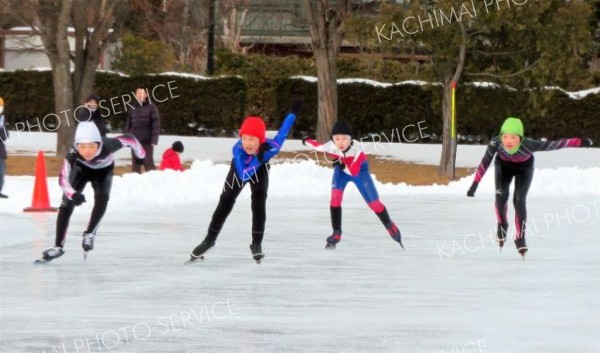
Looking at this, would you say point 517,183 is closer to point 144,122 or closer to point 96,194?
point 96,194

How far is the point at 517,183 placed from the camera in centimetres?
1334

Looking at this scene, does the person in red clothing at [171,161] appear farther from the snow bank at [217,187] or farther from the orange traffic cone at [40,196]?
the orange traffic cone at [40,196]

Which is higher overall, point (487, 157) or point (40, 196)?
point (487, 157)

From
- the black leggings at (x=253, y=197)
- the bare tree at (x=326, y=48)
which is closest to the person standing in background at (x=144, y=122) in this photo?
the black leggings at (x=253, y=197)

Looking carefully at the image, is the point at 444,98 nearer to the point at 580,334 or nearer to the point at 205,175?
the point at 205,175

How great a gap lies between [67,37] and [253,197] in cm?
1594

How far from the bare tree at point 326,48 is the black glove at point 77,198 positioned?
787 inches

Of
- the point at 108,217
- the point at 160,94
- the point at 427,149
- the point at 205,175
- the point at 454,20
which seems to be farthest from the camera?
the point at 160,94

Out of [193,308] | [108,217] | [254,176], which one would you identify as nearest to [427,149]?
[108,217]

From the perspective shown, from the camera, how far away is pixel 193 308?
32.0ft

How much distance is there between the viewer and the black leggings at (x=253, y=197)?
471 inches

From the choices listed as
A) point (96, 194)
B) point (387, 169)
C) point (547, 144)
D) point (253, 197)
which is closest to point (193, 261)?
point (253, 197)

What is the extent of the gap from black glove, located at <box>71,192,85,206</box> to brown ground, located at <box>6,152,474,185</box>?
13754 mm

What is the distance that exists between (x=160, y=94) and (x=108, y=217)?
20498 millimetres
